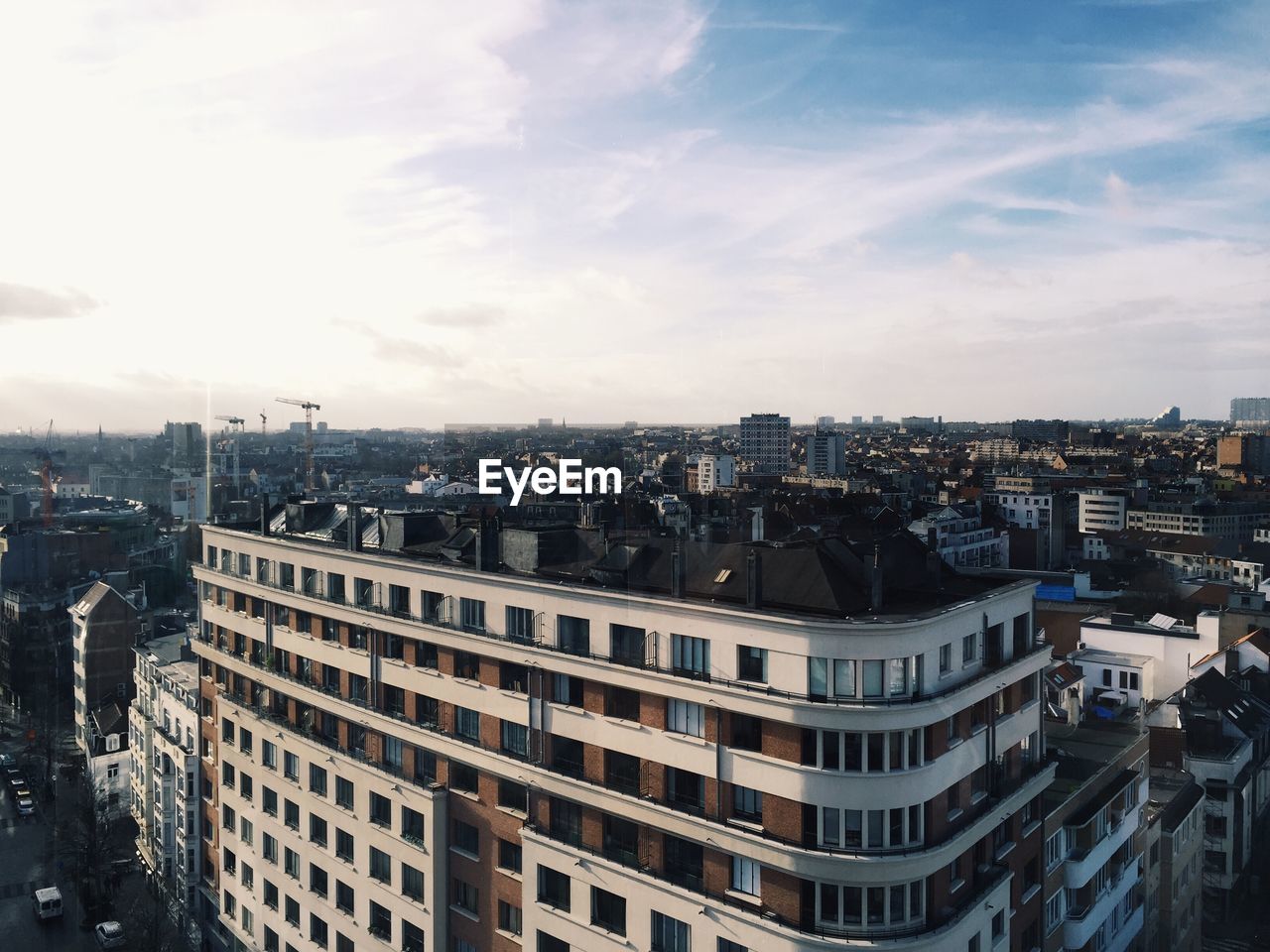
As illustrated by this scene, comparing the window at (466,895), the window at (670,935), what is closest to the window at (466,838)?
the window at (466,895)

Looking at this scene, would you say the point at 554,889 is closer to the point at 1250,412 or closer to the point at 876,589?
the point at 876,589

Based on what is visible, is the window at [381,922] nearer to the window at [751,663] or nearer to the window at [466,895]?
the window at [466,895]

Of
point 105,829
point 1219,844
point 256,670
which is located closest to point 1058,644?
point 1219,844

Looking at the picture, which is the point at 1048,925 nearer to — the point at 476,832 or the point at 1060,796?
the point at 1060,796

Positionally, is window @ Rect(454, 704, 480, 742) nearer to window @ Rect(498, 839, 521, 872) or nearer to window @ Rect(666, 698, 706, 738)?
window @ Rect(498, 839, 521, 872)

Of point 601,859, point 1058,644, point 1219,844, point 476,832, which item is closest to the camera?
point 601,859
